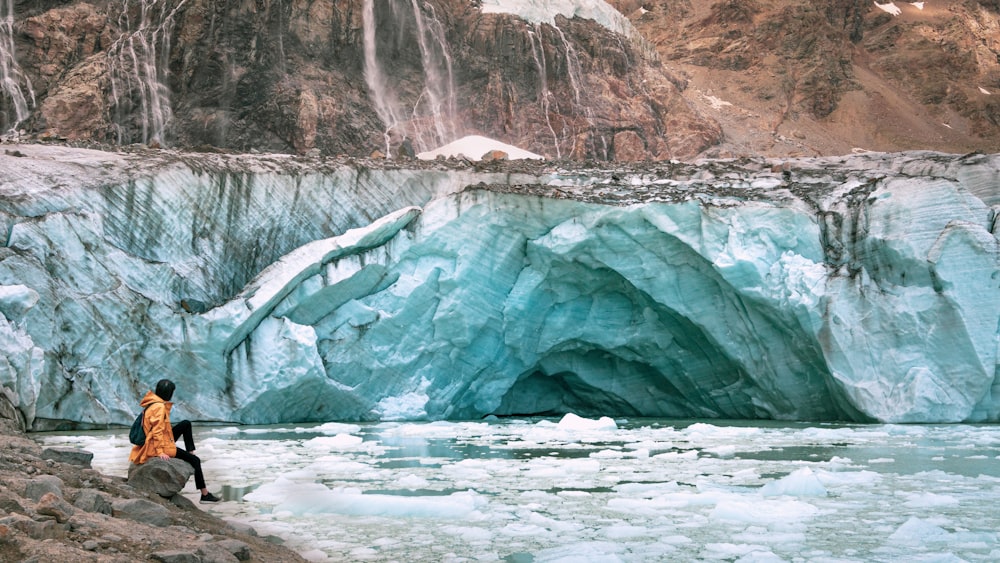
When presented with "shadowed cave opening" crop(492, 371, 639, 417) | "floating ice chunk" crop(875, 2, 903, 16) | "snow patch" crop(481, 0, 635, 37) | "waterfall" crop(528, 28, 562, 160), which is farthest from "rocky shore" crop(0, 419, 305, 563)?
"floating ice chunk" crop(875, 2, 903, 16)

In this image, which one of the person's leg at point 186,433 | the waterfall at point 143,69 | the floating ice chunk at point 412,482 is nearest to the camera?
the person's leg at point 186,433

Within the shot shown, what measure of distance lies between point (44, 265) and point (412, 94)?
11844 mm

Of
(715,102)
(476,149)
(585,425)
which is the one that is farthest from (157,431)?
(715,102)

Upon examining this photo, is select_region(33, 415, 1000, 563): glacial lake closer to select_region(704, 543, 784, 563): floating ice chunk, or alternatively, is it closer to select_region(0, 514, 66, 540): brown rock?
select_region(704, 543, 784, 563): floating ice chunk

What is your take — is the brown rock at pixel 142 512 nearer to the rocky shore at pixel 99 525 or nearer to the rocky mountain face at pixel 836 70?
the rocky shore at pixel 99 525

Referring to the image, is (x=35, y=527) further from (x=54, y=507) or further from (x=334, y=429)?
(x=334, y=429)

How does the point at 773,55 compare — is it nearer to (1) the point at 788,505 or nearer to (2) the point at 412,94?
(2) the point at 412,94

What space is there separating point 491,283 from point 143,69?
9872 millimetres

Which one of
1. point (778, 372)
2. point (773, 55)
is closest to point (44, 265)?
point (778, 372)

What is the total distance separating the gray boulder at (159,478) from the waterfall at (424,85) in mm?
15722

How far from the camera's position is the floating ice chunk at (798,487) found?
5.14 meters

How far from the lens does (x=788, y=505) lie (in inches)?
184

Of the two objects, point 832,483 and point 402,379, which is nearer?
Answer: point 832,483

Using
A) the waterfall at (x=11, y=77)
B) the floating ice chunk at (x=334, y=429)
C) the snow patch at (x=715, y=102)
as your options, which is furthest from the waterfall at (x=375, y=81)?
the snow patch at (x=715, y=102)
